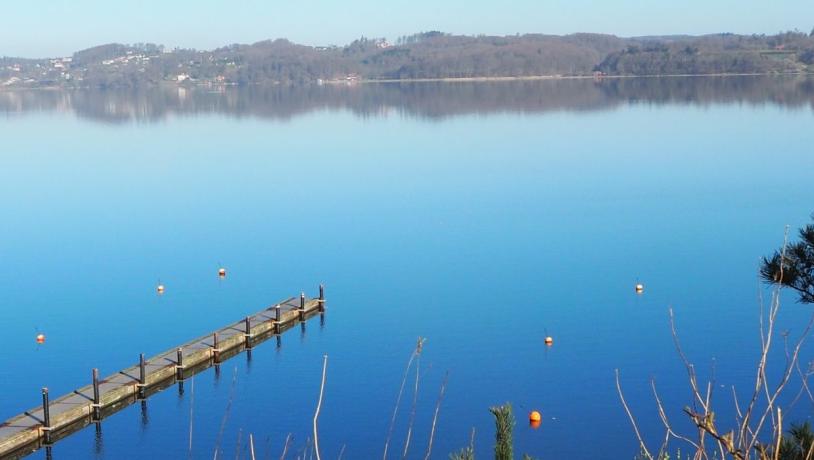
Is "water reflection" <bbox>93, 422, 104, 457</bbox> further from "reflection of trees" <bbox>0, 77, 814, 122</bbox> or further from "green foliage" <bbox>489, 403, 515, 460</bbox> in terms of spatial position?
"reflection of trees" <bbox>0, 77, 814, 122</bbox>

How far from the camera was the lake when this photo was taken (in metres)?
14.3

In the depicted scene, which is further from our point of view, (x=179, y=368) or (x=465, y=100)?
(x=465, y=100)

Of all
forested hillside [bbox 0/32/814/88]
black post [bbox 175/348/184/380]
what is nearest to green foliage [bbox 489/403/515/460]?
black post [bbox 175/348/184/380]

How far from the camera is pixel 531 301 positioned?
1964 centimetres

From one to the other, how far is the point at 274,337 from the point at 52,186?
2226 centimetres

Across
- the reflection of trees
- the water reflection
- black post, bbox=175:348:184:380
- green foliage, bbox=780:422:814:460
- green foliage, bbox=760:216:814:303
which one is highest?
green foliage, bbox=780:422:814:460

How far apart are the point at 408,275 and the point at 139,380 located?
8.34 m

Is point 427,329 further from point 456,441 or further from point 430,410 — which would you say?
point 456,441

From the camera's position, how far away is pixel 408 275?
21906 millimetres

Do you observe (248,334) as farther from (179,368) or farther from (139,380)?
(139,380)

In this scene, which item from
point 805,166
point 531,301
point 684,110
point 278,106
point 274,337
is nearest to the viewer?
A: point 274,337

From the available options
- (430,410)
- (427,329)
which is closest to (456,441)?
(430,410)

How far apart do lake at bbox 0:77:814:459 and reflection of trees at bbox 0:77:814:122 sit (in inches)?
874

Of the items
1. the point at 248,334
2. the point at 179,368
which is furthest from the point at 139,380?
the point at 248,334
